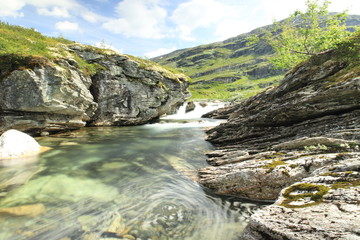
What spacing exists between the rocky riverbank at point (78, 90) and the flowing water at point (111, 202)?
9926mm

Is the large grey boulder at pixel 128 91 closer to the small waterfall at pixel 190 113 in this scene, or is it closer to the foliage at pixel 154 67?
the foliage at pixel 154 67

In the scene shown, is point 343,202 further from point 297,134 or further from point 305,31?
point 305,31

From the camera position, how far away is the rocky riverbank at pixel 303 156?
4.64m

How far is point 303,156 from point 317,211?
5831 millimetres

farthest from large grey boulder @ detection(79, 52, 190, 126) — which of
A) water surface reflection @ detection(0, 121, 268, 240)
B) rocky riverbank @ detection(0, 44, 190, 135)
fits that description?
water surface reflection @ detection(0, 121, 268, 240)

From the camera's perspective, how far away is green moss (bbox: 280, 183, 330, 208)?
536 centimetres

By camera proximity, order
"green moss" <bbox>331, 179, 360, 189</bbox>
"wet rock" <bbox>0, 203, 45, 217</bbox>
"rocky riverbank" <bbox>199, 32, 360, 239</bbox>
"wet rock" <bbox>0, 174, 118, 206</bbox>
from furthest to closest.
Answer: "wet rock" <bbox>0, 174, 118, 206</bbox> → "wet rock" <bbox>0, 203, 45, 217</bbox> → "green moss" <bbox>331, 179, 360, 189</bbox> → "rocky riverbank" <bbox>199, 32, 360, 239</bbox>

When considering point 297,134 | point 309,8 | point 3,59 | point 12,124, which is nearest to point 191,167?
point 297,134

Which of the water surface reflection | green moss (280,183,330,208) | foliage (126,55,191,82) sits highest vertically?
foliage (126,55,191,82)

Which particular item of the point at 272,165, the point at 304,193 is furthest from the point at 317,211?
the point at 272,165

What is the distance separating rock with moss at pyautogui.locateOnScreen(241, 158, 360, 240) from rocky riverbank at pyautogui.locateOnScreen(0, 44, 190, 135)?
2683cm

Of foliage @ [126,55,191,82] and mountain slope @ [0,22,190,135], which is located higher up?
foliage @ [126,55,191,82]

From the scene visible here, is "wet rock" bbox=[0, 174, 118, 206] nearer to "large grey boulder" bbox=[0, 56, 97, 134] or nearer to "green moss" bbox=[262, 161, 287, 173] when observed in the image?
"green moss" bbox=[262, 161, 287, 173]

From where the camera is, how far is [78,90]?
87.3ft
